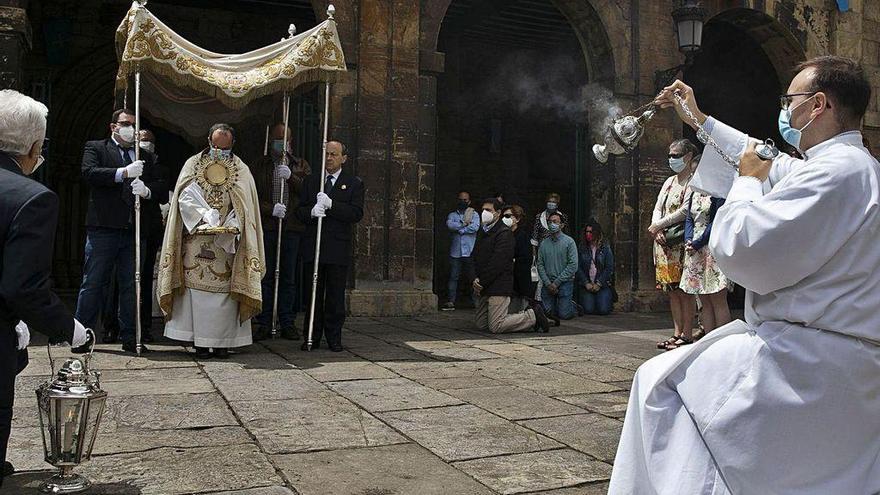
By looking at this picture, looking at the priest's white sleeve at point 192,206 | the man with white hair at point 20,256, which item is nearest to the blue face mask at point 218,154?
the priest's white sleeve at point 192,206

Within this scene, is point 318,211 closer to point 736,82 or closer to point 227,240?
point 227,240

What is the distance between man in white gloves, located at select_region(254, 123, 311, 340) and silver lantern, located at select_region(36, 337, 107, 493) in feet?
14.3

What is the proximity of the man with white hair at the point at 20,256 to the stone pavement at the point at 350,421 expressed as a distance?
0.63 m

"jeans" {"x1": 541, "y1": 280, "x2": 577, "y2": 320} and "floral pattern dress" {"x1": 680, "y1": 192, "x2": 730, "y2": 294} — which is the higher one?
"floral pattern dress" {"x1": 680, "y1": 192, "x2": 730, "y2": 294}

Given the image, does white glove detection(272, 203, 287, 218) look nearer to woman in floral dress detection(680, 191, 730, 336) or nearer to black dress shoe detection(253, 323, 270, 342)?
black dress shoe detection(253, 323, 270, 342)

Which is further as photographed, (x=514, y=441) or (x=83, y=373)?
(x=514, y=441)

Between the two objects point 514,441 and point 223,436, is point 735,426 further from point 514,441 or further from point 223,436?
point 223,436

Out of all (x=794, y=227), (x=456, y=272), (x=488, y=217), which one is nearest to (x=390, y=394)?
(x=794, y=227)

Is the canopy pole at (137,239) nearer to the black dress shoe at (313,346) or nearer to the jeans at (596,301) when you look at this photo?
the black dress shoe at (313,346)

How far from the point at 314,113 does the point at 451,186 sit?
713cm

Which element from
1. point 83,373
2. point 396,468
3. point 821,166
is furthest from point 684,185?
point 83,373

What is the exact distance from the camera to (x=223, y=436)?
12.6 ft

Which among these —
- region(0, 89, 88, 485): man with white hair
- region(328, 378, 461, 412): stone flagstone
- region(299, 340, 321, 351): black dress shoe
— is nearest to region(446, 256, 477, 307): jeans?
region(299, 340, 321, 351): black dress shoe

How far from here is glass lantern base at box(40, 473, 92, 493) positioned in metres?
2.96
